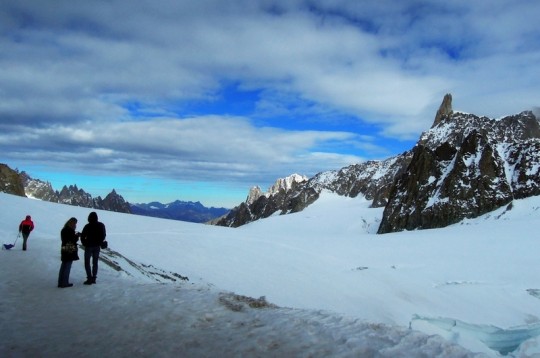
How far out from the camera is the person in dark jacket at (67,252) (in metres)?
11.9

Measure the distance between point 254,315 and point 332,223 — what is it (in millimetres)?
87321

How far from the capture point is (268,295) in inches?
778

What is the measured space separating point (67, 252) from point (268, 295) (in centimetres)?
1010

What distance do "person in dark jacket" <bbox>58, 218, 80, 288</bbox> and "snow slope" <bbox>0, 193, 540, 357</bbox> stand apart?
0.37 metres

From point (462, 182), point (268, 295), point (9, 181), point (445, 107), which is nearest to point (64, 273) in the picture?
point (268, 295)

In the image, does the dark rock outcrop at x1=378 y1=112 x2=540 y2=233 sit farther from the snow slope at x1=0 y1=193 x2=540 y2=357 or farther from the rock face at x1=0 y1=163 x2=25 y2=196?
the rock face at x1=0 y1=163 x2=25 y2=196

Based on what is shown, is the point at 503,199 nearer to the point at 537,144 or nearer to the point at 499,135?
the point at 537,144

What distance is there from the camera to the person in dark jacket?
39.1ft

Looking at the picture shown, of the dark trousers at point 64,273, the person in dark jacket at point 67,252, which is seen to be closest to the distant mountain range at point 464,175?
the person in dark jacket at point 67,252

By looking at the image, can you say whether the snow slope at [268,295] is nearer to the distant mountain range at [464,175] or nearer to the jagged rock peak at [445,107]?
the distant mountain range at [464,175]

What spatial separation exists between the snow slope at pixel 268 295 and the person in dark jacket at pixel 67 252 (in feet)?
1.23

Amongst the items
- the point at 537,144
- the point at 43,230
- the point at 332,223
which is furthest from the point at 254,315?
the point at 332,223

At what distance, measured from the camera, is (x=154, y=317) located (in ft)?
29.2

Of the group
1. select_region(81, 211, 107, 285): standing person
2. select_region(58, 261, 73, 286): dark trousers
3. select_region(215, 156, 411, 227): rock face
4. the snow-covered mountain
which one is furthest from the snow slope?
select_region(215, 156, 411, 227): rock face
